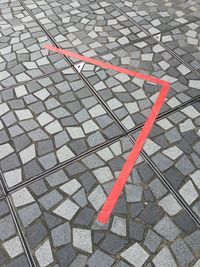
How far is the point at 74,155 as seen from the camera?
3.68 meters

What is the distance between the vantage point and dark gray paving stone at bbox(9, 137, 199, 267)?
2914 mm

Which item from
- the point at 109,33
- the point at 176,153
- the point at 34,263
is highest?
the point at 109,33

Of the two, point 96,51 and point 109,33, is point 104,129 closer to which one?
point 96,51

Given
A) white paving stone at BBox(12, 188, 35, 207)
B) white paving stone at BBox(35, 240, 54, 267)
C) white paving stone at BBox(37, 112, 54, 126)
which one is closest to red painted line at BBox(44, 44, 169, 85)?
white paving stone at BBox(37, 112, 54, 126)

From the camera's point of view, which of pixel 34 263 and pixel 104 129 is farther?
pixel 104 129

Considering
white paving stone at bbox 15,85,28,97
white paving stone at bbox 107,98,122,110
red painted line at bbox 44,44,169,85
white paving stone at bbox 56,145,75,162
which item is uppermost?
red painted line at bbox 44,44,169,85

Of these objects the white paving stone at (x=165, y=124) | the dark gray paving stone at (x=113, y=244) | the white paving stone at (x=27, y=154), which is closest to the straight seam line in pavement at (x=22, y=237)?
the white paving stone at (x=27, y=154)

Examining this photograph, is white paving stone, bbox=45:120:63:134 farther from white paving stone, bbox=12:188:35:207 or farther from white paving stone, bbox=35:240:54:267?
white paving stone, bbox=35:240:54:267

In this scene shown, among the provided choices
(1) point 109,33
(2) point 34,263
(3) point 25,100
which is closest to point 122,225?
(2) point 34,263

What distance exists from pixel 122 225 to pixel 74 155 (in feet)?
3.35

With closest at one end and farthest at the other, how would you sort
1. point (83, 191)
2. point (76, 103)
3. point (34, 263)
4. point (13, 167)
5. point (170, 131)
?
1. point (34, 263)
2. point (83, 191)
3. point (13, 167)
4. point (170, 131)
5. point (76, 103)

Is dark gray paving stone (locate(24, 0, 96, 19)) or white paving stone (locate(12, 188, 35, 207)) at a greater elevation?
dark gray paving stone (locate(24, 0, 96, 19))

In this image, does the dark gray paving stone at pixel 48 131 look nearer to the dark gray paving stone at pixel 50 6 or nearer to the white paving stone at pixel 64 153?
the white paving stone at pixel 64 153

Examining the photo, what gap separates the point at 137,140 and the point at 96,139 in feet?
1.64
